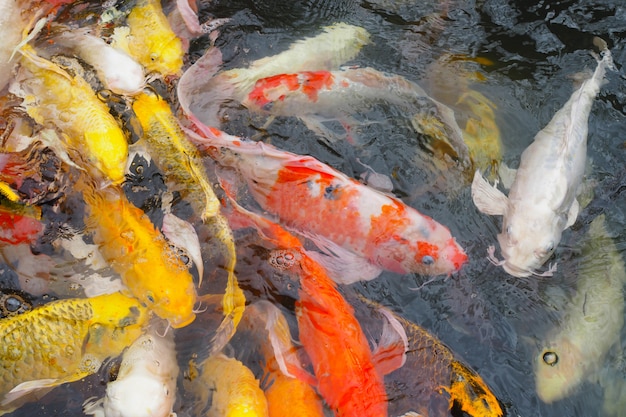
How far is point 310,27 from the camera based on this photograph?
458cm

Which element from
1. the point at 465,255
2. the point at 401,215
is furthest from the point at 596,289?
the point at 401,215

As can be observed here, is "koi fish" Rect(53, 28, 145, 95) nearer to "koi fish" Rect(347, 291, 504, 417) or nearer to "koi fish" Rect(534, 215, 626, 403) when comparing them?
"koi fish" Rect(347, 291, 504, 417)

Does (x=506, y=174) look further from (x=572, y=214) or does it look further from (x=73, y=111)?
(x=73, y=111)

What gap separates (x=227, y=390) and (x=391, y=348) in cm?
93

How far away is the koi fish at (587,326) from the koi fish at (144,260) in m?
2.08

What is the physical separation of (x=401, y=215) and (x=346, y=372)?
0.97m

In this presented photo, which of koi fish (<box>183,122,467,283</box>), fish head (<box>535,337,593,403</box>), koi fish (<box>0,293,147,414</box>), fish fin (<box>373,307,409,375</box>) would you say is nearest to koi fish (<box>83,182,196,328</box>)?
koi fish (<box>0,293,147,414</box>)

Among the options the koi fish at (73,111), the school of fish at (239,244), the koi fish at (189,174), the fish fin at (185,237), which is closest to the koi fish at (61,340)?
the school of fish at (239,244)

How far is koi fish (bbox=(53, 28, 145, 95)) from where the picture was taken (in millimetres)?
3859

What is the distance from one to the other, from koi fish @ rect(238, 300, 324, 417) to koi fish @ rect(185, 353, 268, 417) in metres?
0.08

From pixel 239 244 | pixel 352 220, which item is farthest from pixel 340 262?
pixel 239 244

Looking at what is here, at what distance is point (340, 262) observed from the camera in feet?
11.3

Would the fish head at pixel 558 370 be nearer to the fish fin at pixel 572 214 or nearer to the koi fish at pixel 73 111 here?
the fish fin at pixel 572 214

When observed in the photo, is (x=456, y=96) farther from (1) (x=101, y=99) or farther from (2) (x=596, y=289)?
(1) (x=101, y=99)
